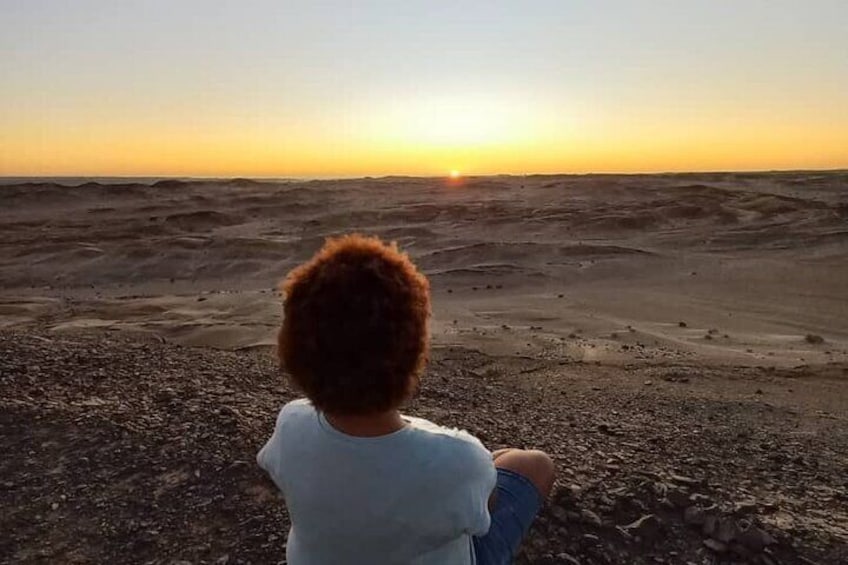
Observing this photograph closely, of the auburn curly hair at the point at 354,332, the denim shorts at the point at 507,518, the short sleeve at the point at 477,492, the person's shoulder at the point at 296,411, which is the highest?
the auburn curly hair at the point at 354,332

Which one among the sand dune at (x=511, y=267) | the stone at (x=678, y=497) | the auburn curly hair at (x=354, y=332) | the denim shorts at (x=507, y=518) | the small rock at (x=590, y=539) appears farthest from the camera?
the sand dune at (x=511, y=267)

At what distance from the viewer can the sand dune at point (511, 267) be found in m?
9.04

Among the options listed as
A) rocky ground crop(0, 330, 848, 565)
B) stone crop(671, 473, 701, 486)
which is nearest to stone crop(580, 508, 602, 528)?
rocky ground crop(0, 330, 848, 565)

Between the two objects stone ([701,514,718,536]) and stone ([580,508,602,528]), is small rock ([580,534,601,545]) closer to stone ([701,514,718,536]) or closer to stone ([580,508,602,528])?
stone ([580,508,602,528])

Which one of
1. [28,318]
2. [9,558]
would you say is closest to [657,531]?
[9,558]

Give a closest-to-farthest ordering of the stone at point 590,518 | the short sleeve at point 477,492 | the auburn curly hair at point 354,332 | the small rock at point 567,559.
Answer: the auburn curly hair at point 354,332
the short sleeve at point 477,492
the small rock at point 567,559
the stone at point 590,518

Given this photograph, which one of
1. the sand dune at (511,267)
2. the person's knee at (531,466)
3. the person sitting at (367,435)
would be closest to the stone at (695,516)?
the person's knee at (531,466)

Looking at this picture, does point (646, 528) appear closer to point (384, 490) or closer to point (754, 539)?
point (754, 539)

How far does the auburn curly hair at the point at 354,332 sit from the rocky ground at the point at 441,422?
5.51 feet

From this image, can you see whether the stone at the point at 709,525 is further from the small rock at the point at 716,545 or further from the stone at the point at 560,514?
the stone at the point at 560,514

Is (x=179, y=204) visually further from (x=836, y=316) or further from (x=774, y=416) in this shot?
(x=774, y=416)

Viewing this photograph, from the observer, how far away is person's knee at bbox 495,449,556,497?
87.7 inches

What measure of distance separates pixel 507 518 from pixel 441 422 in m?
2.44

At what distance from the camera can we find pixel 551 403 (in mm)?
5316
